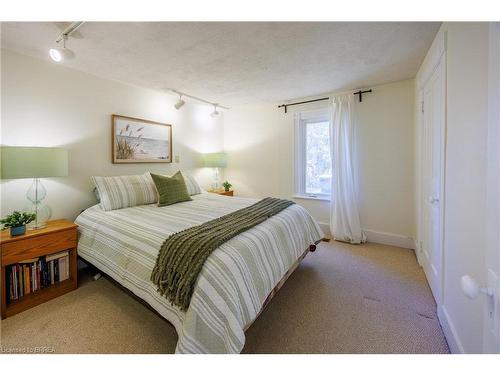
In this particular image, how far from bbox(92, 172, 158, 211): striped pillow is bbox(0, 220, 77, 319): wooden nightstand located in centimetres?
39

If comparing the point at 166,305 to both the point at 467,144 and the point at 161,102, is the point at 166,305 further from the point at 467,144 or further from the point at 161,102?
the point at 161,102

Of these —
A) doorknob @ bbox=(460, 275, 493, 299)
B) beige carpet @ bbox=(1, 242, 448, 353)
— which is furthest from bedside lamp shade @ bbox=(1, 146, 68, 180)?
doorknob @ bbox=(460, 275, 493, 299)

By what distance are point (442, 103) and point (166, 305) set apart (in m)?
2.40

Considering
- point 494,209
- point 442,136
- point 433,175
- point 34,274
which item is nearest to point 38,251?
point 34,274

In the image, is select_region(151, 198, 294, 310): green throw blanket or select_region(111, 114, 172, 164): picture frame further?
select_region(111, 114, 172, 164): picture frame

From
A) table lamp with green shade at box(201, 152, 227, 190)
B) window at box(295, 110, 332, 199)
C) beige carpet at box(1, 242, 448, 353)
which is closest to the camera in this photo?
beige carpet at box(1, 242, 448, 353)

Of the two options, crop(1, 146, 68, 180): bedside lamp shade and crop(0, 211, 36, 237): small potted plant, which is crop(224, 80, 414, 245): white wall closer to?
crop(1, 146, 68, 180): bedside lamp shade

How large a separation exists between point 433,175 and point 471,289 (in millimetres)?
1688

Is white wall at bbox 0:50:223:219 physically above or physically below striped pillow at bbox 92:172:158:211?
above

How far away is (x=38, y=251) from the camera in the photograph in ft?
5.74

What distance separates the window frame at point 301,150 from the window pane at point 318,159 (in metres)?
0.05

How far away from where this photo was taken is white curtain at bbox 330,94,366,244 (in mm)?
3045

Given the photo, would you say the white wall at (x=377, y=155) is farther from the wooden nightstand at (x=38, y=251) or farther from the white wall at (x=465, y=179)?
the wooden nightstand at (x=38, y=251)
